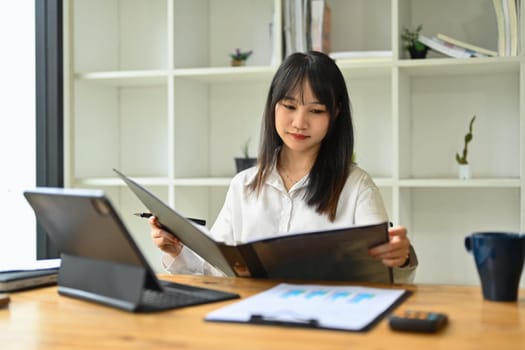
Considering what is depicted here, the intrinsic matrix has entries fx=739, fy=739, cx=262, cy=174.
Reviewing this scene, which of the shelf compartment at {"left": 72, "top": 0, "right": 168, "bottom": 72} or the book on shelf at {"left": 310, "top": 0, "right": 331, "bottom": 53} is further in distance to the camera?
the shelf compartment at {"left": 72, "top": 0, "right": 168, "bottom": 72}

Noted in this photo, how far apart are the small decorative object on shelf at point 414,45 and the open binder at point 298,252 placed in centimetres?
146

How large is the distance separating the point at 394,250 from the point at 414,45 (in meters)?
1.54

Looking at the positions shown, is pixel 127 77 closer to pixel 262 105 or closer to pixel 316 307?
pixel 262 105

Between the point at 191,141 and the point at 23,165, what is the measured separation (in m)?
0.71

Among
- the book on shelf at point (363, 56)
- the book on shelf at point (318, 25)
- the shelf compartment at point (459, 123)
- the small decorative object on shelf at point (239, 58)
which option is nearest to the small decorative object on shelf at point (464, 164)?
the shelf compartment at point (459, 123)

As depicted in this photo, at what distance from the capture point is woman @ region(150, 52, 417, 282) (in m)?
2.04

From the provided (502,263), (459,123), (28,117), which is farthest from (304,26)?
Result: (502,263)

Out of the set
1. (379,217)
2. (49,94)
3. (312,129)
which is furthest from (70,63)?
(379,217)

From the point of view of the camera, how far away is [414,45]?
2.85m

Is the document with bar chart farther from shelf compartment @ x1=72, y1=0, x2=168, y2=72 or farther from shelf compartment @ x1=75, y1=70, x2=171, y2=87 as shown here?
shelf compartment @ x1=72, y1=0, x2=168, y2=72

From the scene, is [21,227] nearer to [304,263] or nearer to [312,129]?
[312,129]

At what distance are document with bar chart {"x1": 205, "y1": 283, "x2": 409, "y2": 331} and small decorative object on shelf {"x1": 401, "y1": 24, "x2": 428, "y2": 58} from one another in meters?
1.61

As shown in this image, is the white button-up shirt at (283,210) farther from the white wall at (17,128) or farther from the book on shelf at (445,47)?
the white wall at (17,128)

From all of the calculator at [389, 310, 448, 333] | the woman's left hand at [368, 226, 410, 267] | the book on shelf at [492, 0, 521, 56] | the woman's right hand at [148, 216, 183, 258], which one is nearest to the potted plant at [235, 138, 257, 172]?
the book on shelf at [492, 0, 521, 56]
